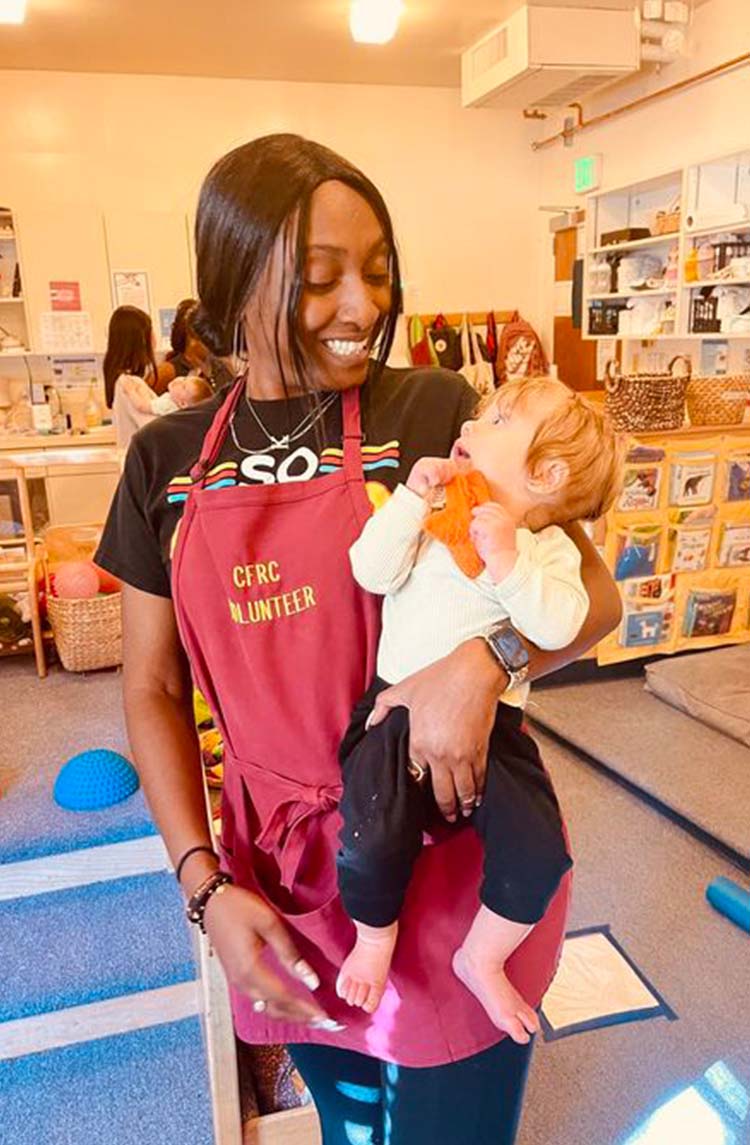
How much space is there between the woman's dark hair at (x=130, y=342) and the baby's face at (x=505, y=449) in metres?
3.95

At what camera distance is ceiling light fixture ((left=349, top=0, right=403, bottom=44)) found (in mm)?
4504

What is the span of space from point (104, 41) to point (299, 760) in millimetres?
5599

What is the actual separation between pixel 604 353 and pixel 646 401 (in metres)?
3.12

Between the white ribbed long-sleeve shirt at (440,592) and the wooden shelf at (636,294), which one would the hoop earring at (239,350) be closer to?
the white ribbed long-sleeve shirt at (440,592)

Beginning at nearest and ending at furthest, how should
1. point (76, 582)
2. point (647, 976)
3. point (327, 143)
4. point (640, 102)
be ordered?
point (647, 976)
point (76, 582)
point (640, 102)
point (327, 143)

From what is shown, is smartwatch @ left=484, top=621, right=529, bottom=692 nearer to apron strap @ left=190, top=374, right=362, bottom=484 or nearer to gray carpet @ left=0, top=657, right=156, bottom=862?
apron strap @ left=190, top=374, right=362, bottom=484

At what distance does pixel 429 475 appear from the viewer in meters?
0.90

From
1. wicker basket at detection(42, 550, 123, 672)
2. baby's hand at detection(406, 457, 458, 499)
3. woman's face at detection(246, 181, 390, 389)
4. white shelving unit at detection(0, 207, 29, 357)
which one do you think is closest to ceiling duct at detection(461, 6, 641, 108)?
white shelving unit at detection(0, 207, 29, 357)

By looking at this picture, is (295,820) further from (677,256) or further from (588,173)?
(588,173)

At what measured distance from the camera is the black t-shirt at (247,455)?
0.99 metres

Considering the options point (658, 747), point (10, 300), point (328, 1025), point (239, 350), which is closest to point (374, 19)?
point (10, 300)

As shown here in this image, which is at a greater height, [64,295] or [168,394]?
[64,295]

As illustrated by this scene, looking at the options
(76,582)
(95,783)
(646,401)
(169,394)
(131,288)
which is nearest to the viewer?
(95,783)

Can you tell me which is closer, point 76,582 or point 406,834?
point 406,834
